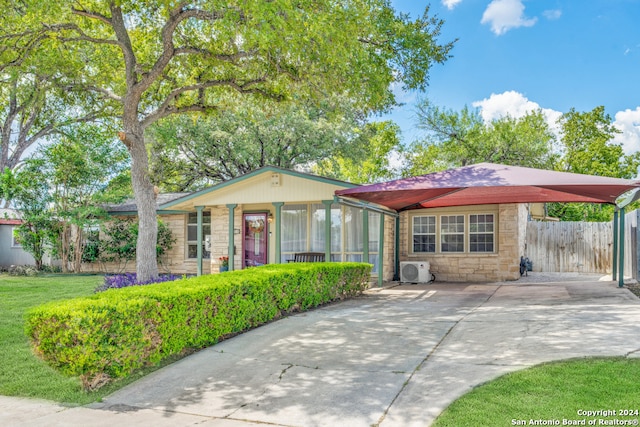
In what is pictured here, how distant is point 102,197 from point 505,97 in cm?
1770

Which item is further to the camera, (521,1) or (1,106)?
(1,106)

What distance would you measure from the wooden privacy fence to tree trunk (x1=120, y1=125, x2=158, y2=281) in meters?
12.1

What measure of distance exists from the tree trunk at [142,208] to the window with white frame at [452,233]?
7805mm

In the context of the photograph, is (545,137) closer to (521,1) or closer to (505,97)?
(505,97)

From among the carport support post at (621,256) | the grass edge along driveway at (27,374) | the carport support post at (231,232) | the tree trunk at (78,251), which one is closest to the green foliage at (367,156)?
the carport support post at (231,232)

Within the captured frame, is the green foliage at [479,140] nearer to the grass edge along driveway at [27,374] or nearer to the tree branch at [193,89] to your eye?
the tree branch at [193,89]

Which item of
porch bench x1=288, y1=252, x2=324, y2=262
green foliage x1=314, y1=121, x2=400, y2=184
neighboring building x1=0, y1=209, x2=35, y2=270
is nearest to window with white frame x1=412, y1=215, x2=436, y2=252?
porch bench x1=288, y1=252, x2=324, y2=262

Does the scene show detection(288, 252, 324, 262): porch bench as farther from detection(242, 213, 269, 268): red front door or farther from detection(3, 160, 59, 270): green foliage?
detection(3, 160, 59, 270): green foliage

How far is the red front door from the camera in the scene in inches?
571

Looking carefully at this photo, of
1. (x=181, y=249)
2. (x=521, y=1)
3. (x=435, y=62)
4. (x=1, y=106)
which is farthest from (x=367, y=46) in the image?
(x=1, y=106)

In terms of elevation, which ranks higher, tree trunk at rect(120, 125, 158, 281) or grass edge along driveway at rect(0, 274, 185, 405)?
tree trunk at rect(120, 125, 158, 281)

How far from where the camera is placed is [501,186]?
7.88 metres

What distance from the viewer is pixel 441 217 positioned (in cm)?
1342

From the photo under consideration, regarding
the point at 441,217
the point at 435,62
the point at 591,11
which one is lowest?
the point at 441,217
